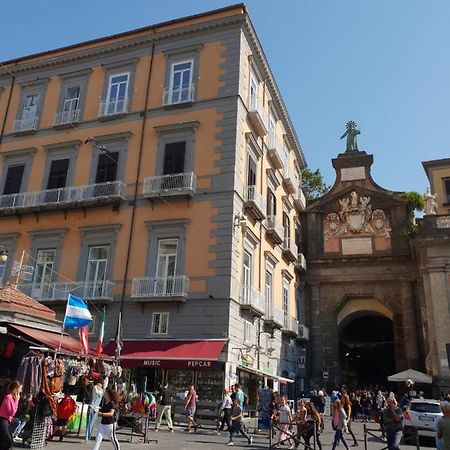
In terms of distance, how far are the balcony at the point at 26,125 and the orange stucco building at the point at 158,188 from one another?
0.35ft

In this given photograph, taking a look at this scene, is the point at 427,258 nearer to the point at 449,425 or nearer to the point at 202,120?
the point at 202,120

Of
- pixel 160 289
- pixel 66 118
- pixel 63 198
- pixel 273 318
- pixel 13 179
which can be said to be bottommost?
pixel 273 318

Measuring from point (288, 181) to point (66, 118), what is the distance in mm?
13448

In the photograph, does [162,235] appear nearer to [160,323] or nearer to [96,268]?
[96,268]

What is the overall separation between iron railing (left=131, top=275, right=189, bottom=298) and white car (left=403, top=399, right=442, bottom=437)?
358 inches

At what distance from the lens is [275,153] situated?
88.1 ft

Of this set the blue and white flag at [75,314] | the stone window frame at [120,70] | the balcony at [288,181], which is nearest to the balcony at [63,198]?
the stone window frame at [120,70]

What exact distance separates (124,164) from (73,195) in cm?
279

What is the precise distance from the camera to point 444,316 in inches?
975

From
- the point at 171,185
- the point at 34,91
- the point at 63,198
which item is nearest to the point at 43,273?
the point at 63,198

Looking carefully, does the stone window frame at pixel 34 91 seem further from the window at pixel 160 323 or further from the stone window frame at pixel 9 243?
the window at pixel 160 323

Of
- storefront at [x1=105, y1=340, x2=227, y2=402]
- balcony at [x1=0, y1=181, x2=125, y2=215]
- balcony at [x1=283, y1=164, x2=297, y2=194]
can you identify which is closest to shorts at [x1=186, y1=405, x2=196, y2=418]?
storefront at [x1=105, y1=340, x2=227, y2=402]

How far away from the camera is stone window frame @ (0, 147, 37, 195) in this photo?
24.6 meters

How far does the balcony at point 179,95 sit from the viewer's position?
901 inches
